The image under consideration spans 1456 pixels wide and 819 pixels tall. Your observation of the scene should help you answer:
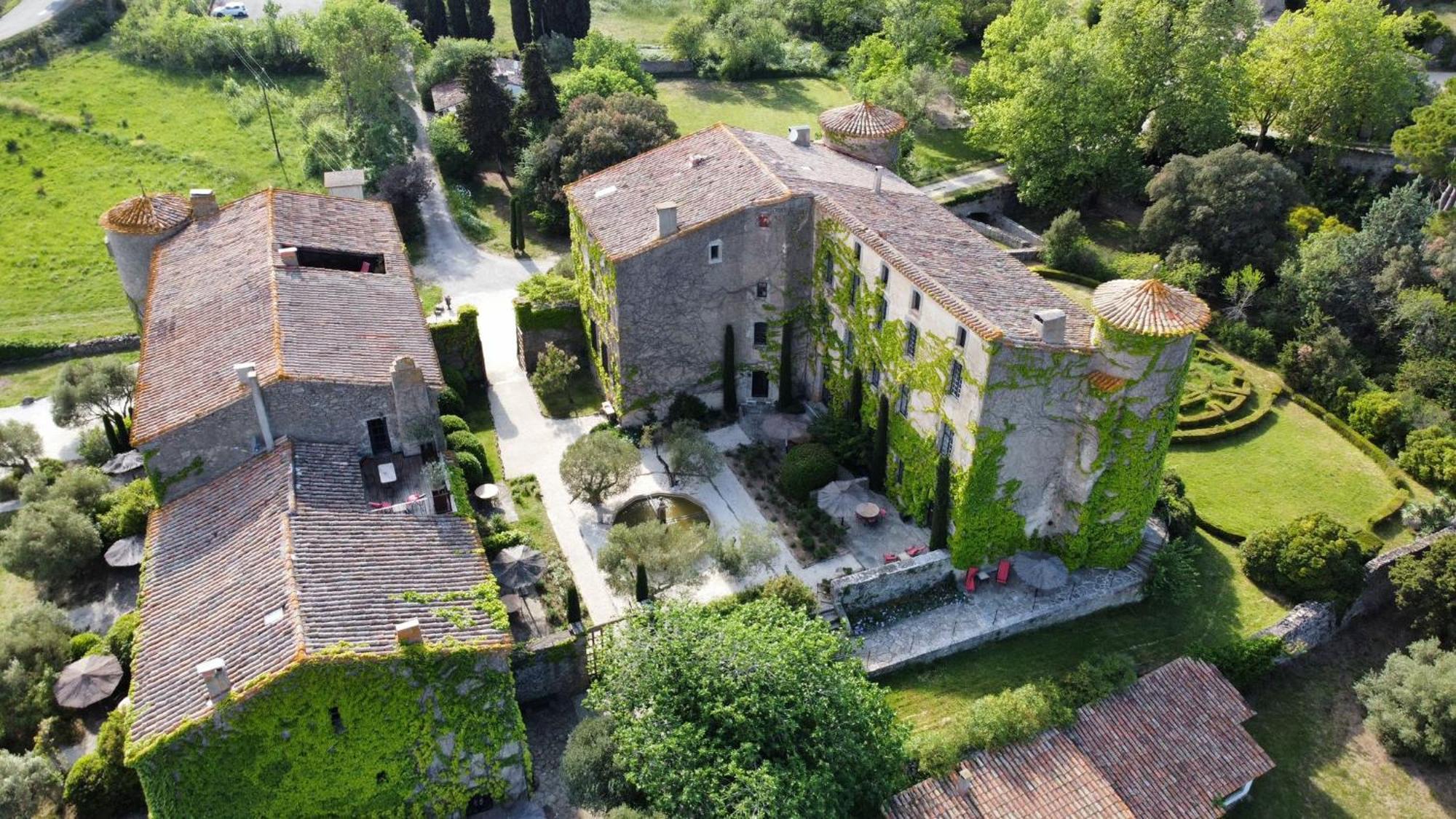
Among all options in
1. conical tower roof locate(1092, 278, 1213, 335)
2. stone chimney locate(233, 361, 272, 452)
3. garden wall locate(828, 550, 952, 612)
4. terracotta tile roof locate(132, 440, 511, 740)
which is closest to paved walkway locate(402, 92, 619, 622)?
terracotta tile roof locate(132, 440, 511, 740)

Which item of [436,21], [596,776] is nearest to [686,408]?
[596,776]

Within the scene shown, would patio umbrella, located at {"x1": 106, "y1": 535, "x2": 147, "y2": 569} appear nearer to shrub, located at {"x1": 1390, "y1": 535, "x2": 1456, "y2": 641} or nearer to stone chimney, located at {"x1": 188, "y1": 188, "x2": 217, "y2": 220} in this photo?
stone chimney, located at {"x1": 188, "y1": 188, "x2": 217, "y2": 220}

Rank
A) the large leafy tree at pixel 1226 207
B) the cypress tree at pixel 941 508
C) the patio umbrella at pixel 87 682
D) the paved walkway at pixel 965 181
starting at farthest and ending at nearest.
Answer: the paved walkway at pixel 965 181
the large leafy tree at pixel 1226 207
the cypress tree at pixel 941 508
the patio umbrella at pixel 87 682

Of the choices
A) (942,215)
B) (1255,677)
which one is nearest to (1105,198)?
(942,215)

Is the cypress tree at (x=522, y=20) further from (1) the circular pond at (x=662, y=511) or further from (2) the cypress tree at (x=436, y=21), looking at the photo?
(1) the circular pond at (x=662, y=511)

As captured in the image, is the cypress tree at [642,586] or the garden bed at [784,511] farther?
the garden bed at [784,511]

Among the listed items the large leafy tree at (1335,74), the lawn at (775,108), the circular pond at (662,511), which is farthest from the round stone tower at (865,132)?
the large leafy tree at (1335,74)
